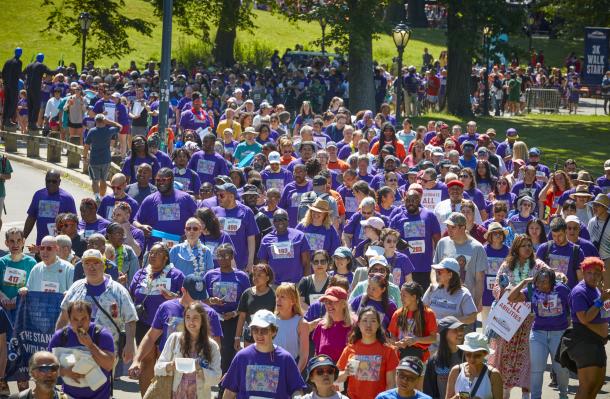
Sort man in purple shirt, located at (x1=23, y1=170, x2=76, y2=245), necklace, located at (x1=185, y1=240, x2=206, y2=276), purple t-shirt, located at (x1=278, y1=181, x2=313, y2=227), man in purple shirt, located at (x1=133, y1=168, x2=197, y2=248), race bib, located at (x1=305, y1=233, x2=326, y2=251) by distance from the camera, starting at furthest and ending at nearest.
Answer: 1. purple t-shirt, located at (x1=278, y1=181, x2=313, y2=227)
2. man in purple shirt, located at (x1=133, y1=168, x2=197, y2=248)
3. man in purple shirt, located at (x1=23, y1=170, x2=76, y2=245)
4. race bib, located at (x1=305, y1=233, x2=326, y2=251)
5. necklace, located at (x1=185, y1=240, x2=206, y2=276)

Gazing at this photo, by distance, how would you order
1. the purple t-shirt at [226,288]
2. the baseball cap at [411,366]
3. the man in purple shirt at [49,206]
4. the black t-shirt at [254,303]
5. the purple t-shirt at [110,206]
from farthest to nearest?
1. the purple t-shirt at [110,206]
2. the man in purple shirt at [49,206]
3. the purple t-shirt at [226,288]
4. the black t-shirt at [254,303]
5. the baseball cap at [411,366]

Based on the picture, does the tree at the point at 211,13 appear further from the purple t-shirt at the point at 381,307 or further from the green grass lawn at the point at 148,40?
the purple t-shirt at the point at 381,307

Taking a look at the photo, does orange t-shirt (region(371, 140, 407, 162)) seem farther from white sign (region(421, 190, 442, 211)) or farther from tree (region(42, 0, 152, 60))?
tree (region(42, 0, 152, 60))

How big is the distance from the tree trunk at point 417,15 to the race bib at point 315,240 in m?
56.2

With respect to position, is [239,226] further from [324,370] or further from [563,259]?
[324,370]

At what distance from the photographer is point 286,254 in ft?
46.5

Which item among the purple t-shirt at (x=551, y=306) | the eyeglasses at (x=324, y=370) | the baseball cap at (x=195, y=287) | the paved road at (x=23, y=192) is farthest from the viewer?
the paved road at (x=23, y=192)

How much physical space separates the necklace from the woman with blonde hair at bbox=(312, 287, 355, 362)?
2.31 metres

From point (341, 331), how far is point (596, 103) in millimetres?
40420

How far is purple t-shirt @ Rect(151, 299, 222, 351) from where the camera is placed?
11062 mm

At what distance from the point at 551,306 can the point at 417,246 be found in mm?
2888

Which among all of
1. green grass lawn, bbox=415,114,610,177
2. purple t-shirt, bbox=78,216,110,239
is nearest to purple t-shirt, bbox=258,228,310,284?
purple t-shirt, bbox=78,216,110,239

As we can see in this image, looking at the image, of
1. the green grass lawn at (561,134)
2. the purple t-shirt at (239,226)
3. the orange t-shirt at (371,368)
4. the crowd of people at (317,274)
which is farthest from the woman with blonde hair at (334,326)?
the green grass lawn at (561,134)

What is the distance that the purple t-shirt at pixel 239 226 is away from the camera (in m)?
15.3
